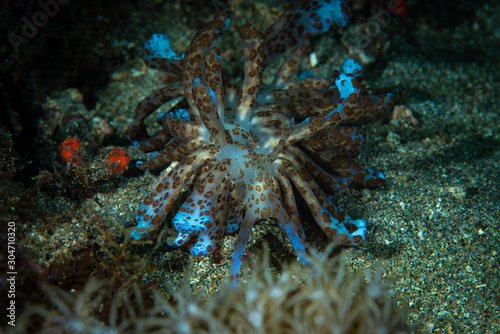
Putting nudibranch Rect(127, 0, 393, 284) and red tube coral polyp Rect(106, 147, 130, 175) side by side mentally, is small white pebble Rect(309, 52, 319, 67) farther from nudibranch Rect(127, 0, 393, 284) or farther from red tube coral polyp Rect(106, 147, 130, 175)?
red tube coral polyp Rect(106, 147, 130, 175)

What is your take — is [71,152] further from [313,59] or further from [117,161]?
[313,59]

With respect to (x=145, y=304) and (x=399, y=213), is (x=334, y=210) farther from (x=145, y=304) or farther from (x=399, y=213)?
(x=145, y=304)

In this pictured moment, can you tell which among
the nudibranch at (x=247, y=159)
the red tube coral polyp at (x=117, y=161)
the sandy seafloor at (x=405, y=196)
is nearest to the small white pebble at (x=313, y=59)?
the sandy seafloor at (x=405, y=196)

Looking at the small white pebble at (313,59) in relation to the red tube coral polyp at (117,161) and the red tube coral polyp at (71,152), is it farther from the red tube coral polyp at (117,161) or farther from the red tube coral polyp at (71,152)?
the red tube coral polyp at (71,152)

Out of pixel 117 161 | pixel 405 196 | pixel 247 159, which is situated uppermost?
pixel 117 161

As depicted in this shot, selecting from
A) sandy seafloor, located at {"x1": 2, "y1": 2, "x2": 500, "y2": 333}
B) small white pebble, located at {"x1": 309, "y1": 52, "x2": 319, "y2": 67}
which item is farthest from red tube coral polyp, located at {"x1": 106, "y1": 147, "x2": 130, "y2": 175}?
small white pebble, located at {"x1": 309, "y1": 52, "x2": 319, "y2": 67}

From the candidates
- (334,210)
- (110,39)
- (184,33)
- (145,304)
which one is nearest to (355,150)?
(334,210)

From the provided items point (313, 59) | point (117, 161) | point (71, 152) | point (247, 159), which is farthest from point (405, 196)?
point (71, 152)
